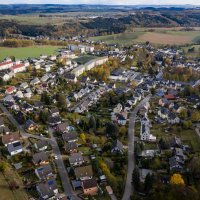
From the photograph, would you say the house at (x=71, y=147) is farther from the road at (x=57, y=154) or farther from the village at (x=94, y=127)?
the road at (x=57, y=154)

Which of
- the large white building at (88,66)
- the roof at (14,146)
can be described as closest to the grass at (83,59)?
the large white building at (88,66)

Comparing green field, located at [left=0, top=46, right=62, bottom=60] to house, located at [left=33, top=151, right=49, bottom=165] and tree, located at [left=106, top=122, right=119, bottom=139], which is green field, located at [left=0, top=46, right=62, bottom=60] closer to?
tree, located at [left=106, top=122, right=119, bottom=139]

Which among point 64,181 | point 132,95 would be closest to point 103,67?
point 132,95

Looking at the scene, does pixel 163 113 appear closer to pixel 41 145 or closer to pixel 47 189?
pixel 41 145

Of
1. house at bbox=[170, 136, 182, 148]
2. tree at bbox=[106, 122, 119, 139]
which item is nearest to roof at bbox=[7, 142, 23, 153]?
tree at bbox=[106, 122, 119, 139]

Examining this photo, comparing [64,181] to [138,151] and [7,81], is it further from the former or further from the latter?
[7,81]

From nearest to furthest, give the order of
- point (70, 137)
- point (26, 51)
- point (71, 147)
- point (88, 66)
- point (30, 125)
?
point (71, 147), point (70, 137), point (30, 125), point (88, 66), point (26, 51)

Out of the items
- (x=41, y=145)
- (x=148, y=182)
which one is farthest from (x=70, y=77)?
(x=148, y=182)
